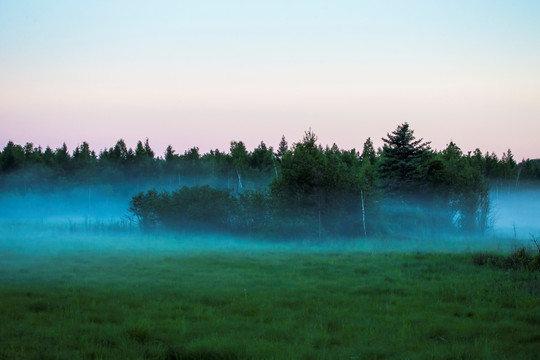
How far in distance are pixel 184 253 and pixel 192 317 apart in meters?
13.0

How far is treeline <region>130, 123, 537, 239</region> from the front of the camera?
3036cm

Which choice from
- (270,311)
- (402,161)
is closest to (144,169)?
(402,161)

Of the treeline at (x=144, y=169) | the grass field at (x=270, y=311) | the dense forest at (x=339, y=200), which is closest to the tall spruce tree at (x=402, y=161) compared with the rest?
the dense forest at (x=339, y=200)

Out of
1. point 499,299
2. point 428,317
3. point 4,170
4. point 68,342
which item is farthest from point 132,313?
point 4,170

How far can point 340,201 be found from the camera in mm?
30875


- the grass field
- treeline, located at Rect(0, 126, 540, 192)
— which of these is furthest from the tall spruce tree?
treeline, located at Rect(0, 126, 540, 192)

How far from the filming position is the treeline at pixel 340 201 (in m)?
30.4

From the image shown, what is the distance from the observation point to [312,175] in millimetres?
30047

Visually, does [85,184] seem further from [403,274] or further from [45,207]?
[403,274]

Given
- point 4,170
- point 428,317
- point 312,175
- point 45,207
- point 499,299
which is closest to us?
point 428,317

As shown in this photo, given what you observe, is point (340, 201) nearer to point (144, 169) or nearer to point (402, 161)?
point (402, 161)

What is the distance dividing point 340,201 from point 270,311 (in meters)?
20.7

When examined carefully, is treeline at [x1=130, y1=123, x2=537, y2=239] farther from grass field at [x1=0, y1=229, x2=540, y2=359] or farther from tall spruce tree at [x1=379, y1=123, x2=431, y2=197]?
grass field at [x1=0, y1=229, x2=540, y2=359]

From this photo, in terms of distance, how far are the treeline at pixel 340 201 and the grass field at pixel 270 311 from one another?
40.3ft
